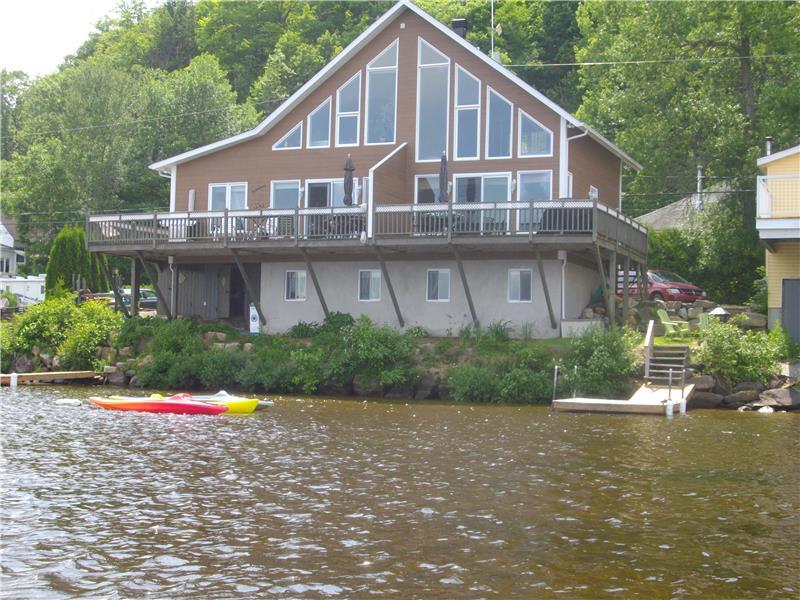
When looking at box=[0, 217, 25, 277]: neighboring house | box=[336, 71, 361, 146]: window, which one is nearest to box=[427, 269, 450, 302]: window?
box=[336, 71, 361, 146]: window

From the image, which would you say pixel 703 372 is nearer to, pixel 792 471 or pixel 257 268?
pixel 792 471

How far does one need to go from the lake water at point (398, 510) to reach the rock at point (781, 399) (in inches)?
171

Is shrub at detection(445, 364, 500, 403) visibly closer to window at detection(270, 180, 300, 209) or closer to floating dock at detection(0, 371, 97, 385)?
window at detection(270, 180, 300, 209)

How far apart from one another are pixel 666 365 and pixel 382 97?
582 inches

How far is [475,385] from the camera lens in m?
29.5

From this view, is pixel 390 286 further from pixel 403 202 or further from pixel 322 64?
pixel 322 64

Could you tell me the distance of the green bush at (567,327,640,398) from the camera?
28.8m

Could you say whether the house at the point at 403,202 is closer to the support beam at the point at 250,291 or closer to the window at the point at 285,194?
the window at the point at 285,194

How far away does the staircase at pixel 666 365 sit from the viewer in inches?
1138

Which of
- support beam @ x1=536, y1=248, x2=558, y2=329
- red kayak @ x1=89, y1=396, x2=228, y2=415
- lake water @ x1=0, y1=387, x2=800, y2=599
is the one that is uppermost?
support beam @ x1=536, y1=248, x2=558, y2=329

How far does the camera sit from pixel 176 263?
128 ft

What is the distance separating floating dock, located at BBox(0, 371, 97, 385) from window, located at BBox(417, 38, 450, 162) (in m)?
14.3

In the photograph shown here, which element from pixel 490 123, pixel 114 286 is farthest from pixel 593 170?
pixel 114 286

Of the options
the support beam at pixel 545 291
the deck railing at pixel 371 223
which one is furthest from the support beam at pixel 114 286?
the support beam at pixel 545 291
